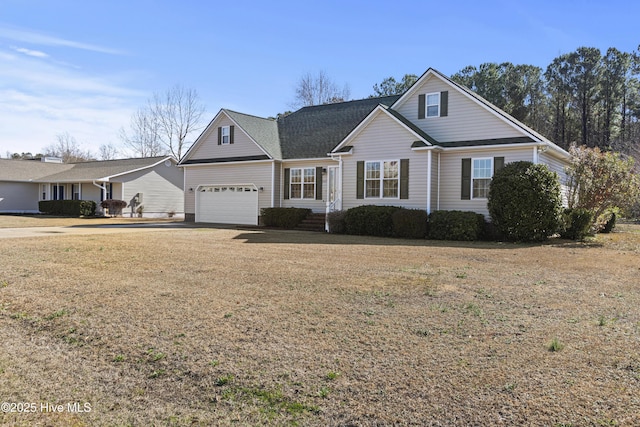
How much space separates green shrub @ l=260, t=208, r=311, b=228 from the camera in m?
21.0

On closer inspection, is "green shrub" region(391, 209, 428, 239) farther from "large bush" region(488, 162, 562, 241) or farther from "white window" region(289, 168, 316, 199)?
"white window" region(289, 168, 316, 199)

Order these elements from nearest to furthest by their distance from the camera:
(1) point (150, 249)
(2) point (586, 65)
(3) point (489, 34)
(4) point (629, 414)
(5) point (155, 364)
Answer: (4) point (629, 414), (5) point (155, 364), (1) point (150, 249), (3) point (489, 34), (2) point (586, 65)

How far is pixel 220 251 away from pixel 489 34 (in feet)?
37.5

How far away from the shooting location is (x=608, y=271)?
927 cm

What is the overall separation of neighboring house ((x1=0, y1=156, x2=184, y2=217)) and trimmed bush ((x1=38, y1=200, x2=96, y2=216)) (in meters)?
1.42

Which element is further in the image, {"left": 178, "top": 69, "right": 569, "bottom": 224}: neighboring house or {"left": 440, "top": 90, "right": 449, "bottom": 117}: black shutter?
{"left": 440, "top": 90, "right": 449, "bottom": 117}: black shutter

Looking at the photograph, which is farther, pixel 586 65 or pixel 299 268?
pixel 586 65

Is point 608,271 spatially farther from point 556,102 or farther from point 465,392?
point 556,102

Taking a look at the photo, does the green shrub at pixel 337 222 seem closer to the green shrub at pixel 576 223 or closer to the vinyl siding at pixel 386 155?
the vinyl siding at pixel 386 155

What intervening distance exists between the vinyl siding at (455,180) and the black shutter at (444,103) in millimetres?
1793

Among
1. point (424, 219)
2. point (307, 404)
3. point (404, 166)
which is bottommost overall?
point (307, 404)

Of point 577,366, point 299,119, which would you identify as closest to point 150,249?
point 577,366

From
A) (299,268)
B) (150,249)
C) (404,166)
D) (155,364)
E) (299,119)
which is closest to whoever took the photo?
(155,364)

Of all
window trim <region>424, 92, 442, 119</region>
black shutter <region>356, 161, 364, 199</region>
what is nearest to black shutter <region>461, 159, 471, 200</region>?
window trim <region>424, 92, 442, 119</region>
